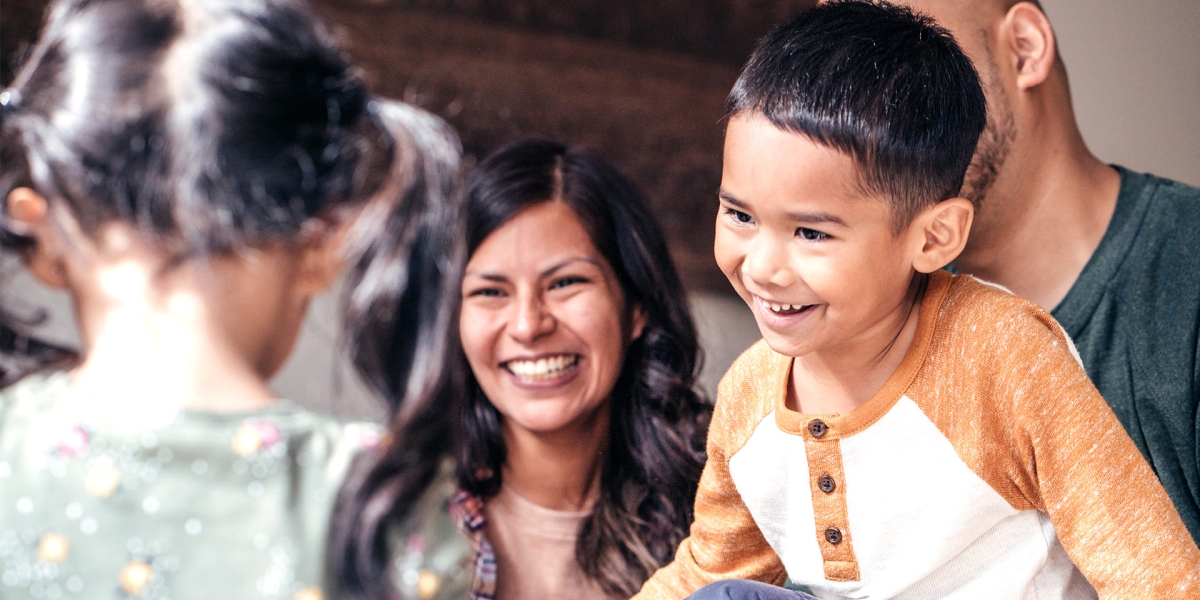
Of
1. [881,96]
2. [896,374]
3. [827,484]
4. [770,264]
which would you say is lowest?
[827,484]

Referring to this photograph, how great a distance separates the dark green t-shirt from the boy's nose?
63cm

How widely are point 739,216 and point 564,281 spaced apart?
16.9 inches

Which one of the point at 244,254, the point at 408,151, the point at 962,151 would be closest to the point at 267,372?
the point at 244,254

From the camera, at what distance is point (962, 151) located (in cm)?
93

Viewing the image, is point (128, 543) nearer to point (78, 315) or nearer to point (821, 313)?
point (78, 315)

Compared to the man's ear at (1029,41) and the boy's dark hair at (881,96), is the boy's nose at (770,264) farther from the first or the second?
the man's ear at (1029,41)

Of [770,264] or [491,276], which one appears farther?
[491,276]

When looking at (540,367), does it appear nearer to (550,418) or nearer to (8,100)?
(550,418)

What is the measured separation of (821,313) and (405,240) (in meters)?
0.57

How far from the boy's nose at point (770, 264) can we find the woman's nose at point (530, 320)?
434 millimetres

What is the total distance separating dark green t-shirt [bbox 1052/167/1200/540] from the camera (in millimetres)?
1323

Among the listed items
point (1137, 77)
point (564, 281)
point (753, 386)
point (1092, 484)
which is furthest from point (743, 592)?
point (1137, 77)

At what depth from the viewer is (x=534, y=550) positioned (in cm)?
137

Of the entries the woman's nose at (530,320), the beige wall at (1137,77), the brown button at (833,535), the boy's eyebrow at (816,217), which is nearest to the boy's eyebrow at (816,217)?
the boy's eyebrow at (816,217)
